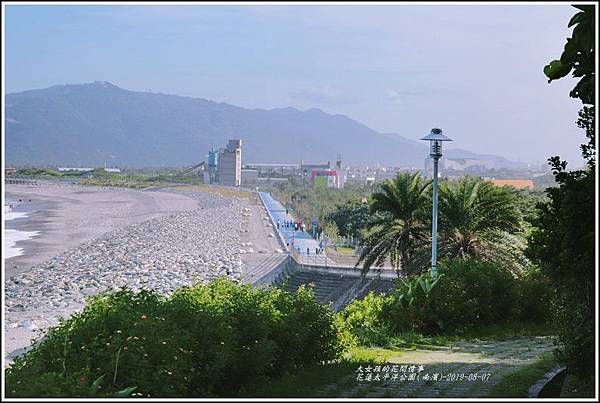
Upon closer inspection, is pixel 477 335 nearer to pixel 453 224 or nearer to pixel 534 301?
pixel 534 301

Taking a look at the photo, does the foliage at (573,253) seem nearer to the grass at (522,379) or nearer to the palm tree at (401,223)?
the grass at (522,379)

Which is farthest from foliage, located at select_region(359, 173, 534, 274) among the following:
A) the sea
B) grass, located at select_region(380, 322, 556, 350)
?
the sea

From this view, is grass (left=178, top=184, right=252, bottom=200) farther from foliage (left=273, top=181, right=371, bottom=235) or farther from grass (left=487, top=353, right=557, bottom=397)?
grass (left=487, top=353, right=557, bottom=397)

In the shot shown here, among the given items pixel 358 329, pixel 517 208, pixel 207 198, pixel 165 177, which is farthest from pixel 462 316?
pixel 165 177

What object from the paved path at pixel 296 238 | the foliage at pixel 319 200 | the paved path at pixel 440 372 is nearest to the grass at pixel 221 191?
the foliage at pixel 319 200

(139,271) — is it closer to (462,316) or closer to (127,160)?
(462,316)

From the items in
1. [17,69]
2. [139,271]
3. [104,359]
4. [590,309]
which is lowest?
[139,271]
